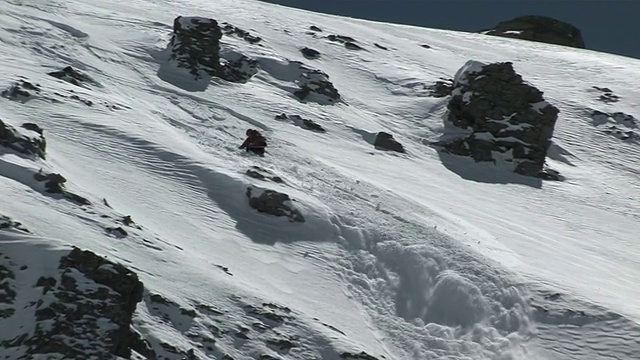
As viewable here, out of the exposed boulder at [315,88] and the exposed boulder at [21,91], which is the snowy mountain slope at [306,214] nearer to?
the exposed boulder at [21,91]

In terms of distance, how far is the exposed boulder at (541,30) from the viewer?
60594 mm

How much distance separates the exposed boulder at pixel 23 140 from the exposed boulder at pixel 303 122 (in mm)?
11063

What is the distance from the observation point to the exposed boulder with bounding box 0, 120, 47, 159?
19000 millimetres

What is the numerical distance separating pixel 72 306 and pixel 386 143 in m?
18.2

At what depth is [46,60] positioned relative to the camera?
28.3 meters

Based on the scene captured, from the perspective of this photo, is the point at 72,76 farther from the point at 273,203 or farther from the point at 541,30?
the point at 541,30

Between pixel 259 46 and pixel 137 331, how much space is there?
23.6 meters

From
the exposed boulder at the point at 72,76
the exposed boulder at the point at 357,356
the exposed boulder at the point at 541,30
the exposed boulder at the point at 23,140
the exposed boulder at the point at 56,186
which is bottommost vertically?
the exposed boulder at the point at 541,30

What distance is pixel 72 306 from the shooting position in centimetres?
1345

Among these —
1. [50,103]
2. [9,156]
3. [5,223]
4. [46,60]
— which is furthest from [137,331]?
[46,60]

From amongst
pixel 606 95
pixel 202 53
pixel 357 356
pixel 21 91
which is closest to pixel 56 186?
pixel 357 356

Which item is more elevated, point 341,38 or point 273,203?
point 341,38

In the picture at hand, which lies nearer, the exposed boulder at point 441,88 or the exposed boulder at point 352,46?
the exposed boulder at point 441,88

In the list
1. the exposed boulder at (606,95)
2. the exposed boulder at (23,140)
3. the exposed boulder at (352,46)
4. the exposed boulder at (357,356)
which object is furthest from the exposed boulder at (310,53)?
the exposed boulder at (357,356)
